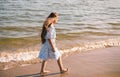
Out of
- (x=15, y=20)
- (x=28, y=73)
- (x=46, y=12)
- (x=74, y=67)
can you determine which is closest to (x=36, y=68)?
(x=28, y=73)

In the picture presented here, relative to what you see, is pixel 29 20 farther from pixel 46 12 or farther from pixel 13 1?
pixel 13 1

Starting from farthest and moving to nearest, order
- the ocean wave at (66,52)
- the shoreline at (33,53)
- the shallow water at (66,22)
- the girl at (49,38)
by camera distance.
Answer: the shallow water at (66,22), the ocean wave at (66,52), the shoreline at (33,53), the girl at (49,38)

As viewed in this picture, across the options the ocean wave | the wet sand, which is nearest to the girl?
the wet sand

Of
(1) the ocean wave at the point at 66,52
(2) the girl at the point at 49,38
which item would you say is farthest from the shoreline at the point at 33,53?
(2) the girl at the point at 49,38

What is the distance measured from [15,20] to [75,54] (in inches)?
279

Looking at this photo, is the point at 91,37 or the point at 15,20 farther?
the point at 15,20

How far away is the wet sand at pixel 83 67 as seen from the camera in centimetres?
687

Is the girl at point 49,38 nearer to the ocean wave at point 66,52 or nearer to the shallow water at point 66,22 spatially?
the ocean wave at point 66,52

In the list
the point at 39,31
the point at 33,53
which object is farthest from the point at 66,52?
the point at 39,31

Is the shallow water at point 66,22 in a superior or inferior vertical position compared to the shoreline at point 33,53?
superior

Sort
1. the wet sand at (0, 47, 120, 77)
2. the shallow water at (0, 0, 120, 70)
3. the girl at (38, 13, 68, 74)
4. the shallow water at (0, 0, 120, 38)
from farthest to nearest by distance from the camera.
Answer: the shallow water at (0, 0, 120, 38) → the shallow water at (0, 0, 120, 70) → the wet sand at (0, 47, 120, 77) → the girl at (38, 13, 68, 74)

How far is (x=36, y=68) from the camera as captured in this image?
7348mm

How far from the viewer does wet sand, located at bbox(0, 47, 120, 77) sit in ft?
22.5

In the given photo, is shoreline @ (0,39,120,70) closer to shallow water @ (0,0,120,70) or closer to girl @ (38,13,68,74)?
shallow water @ (0,0,120,70)
